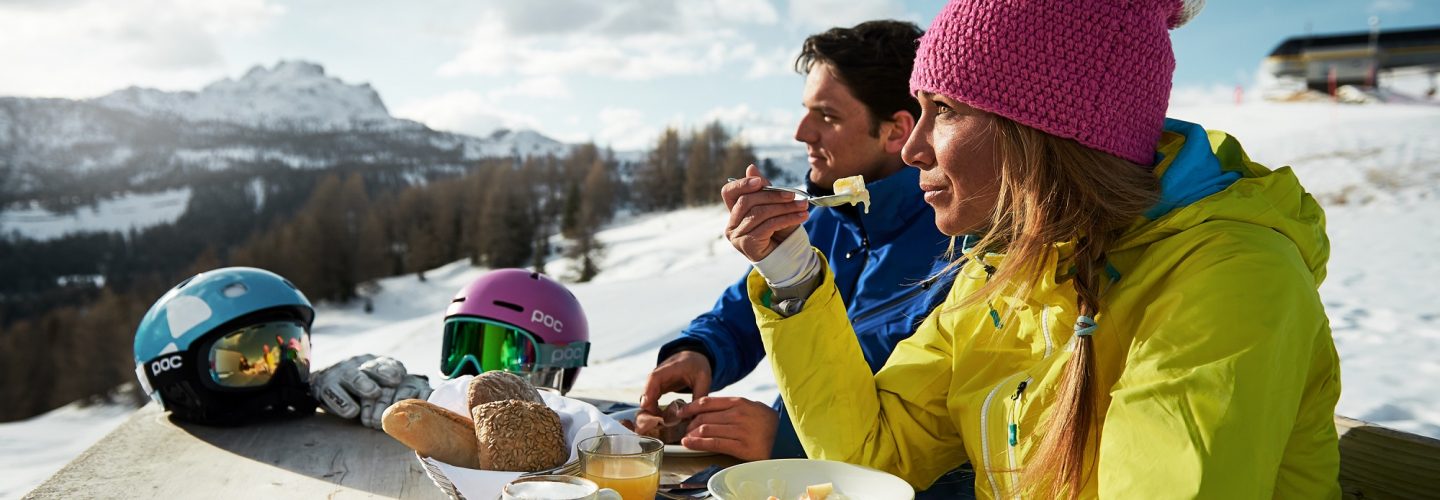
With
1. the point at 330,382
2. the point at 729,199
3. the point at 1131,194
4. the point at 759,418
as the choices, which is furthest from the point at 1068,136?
the point at 330,382

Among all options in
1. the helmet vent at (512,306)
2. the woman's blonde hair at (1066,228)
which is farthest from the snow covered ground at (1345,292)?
the woman's blonde hair at (1066,228)

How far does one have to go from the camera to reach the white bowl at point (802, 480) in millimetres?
1716

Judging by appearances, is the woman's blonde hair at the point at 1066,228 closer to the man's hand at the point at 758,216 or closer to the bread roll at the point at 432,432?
the man's hand at the point at 758,216

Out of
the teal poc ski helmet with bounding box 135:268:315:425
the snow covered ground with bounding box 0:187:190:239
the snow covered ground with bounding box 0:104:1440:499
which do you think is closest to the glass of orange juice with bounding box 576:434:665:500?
the snow covered ground with bounding box 0:104:1440:499

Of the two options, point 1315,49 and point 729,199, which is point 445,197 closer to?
point 1315,49

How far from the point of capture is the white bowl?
67.6 inches

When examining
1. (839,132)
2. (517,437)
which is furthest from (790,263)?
(839,132)

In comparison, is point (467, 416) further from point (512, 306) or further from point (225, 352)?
point (225, 352)

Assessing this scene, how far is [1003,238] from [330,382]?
8.08ft

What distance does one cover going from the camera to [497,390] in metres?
2.24

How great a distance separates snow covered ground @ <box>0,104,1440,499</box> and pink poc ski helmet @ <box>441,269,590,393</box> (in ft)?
0.82

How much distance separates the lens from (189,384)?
3166 millimetres

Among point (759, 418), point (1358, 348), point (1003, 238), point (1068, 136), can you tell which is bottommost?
point (1358, 348)

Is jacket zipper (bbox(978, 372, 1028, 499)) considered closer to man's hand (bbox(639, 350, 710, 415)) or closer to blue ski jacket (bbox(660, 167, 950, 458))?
blue ski jacket (bbox(660, 167, 950, 458))
